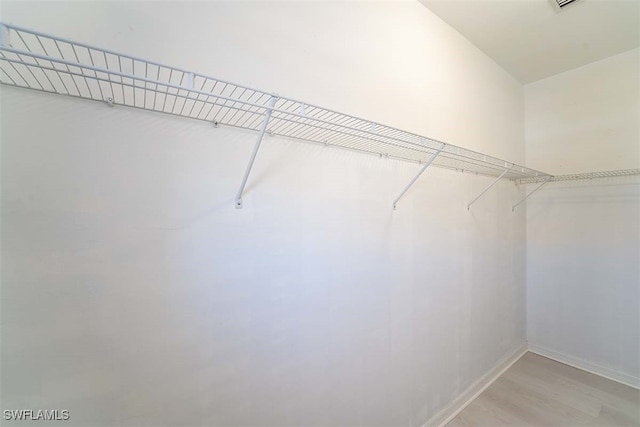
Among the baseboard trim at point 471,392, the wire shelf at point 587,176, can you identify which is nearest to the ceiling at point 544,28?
the wire shelf at point 587,176

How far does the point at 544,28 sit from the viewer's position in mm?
1833

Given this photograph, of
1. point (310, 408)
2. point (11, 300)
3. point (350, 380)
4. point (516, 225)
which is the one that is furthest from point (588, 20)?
point (11, 300)

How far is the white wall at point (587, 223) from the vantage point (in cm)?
211

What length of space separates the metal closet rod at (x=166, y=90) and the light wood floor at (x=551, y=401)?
1.82 m

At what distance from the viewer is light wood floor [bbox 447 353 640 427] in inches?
67.9

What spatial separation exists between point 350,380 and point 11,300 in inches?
51.9

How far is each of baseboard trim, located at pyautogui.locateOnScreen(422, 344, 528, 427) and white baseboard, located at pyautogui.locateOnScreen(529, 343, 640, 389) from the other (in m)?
0.22

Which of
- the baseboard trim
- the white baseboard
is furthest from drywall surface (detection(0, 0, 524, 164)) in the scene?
the white baseboard

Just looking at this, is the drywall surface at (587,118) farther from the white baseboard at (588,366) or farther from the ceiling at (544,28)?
the white baseboard at (588,366)

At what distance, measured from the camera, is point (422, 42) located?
161 centimetres

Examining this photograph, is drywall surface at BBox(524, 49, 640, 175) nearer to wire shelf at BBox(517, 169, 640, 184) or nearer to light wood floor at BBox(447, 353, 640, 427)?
wire shelf at BBox(517, 169, 640, 184)

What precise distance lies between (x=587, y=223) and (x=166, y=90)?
3.53 m

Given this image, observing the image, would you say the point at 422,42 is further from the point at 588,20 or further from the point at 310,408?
the point at 310,408

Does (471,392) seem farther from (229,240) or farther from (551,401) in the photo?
(229,240)
